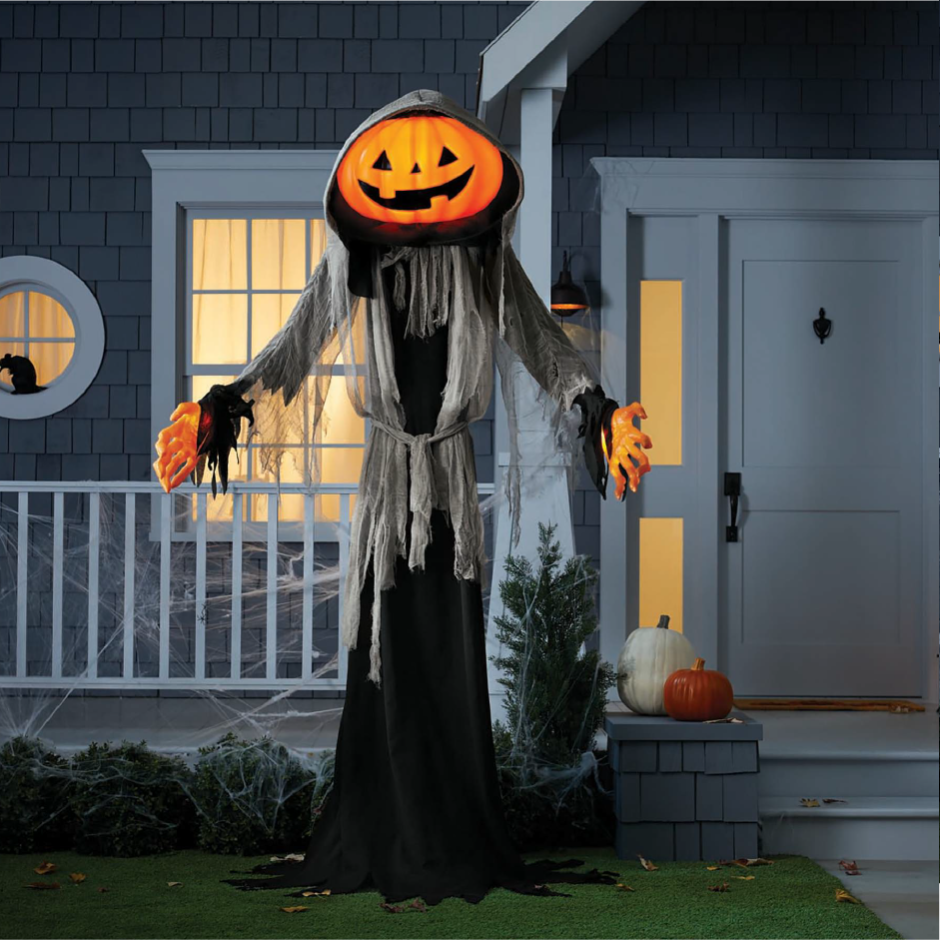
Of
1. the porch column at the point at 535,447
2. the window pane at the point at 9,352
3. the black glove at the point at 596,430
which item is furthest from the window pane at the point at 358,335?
the window pane at the point at 9,352

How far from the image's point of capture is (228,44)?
5.66 metres

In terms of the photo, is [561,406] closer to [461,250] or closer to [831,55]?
[461,250]

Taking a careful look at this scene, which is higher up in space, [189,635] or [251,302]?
[251,302]

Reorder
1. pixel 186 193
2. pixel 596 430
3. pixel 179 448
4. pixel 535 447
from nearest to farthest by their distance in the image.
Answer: pixel 179 448
pixel 596 430
pixel 535 447
pixel 186 193

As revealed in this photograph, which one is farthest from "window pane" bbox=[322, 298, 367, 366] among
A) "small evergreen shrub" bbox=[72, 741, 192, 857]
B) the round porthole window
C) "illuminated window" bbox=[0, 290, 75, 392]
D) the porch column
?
"illuminated window" bbox=[0, 290, 75, 392]

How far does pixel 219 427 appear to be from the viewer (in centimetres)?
283

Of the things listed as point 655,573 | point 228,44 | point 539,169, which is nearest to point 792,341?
point 655,573

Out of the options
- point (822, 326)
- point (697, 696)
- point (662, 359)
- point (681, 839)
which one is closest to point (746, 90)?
point (822, 326)

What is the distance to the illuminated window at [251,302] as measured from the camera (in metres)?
5.73

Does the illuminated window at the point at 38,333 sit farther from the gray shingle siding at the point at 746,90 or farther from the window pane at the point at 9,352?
the gray shingle siding at the point at 746,90

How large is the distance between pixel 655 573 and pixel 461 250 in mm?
2769

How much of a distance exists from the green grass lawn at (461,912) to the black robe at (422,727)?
0.10 meters

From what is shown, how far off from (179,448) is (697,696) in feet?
6.33

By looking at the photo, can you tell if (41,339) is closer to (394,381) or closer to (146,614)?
(146,614)
